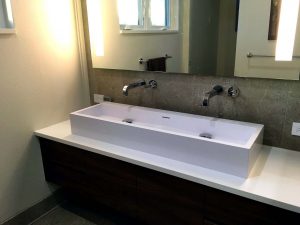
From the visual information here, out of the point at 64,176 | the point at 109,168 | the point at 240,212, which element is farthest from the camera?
the point at 64,176

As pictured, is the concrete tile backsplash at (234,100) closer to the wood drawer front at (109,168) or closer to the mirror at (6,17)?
the wood drawer front at (109,168)

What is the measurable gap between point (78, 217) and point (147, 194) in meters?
0.89

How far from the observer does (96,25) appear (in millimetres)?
1999

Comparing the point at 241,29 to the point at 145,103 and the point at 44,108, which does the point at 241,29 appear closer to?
the point at 145,103

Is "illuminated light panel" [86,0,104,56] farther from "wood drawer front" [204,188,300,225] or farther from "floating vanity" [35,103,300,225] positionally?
"wood drawer front" [204,188,300,225]

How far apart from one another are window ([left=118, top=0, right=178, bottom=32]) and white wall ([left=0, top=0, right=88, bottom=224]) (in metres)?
0.42

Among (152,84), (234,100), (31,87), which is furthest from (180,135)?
(31,87)

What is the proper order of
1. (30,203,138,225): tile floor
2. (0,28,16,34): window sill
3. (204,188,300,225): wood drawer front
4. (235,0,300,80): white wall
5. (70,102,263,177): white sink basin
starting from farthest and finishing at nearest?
(30,203,138,225): tile floor
(0,28,16,34): window sill
(235,0,300,80): white wall
(70,102,263,177): white sink basin
(204,188,300,225): wood drawer front

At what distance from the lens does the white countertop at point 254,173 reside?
3.43ft

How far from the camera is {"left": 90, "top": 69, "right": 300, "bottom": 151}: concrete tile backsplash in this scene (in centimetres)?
142

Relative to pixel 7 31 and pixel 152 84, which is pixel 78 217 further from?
pixel 7 31

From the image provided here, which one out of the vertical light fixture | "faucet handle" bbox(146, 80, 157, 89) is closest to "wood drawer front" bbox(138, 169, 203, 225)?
"faucet handle" bbox(146, 80, 157, 89)

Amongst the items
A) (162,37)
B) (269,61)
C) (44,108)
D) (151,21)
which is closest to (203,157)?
(269,61)

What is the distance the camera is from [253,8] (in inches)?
55.4
